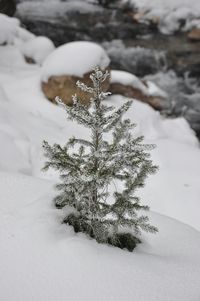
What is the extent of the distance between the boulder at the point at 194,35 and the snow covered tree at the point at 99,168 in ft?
37.4

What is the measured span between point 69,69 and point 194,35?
22.7 feet

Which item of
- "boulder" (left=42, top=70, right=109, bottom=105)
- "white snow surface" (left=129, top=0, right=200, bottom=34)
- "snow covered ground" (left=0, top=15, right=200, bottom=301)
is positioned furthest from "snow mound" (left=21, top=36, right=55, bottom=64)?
"snow covered ground" (left=0, top=15, right=200, bottom=301)

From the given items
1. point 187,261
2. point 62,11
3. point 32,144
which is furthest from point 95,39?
point 187,261

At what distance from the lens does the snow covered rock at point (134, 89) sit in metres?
9.10

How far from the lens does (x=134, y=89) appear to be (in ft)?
30.3

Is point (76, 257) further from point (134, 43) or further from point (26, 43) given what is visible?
point (134, 43)

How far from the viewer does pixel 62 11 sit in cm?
1475

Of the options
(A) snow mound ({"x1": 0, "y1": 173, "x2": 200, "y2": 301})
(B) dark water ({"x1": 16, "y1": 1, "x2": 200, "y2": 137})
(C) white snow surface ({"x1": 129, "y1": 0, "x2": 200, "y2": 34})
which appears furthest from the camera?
(C) white snow surface ({"x1": 129, "y1": 0, "x2": 200, "y2": 34})

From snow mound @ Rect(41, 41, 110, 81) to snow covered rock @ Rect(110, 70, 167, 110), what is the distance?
2.35ft

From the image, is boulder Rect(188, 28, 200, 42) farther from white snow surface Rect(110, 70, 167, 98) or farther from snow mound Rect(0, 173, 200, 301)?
snow mound Rect(0, 173, 200, 301)

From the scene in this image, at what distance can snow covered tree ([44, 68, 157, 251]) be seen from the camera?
2707 mm

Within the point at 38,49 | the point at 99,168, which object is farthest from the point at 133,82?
the point at 99,168

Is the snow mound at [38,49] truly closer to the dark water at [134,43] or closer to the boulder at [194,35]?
the dark water at [134,43]

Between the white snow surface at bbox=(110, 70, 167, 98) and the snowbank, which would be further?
the snowbank
